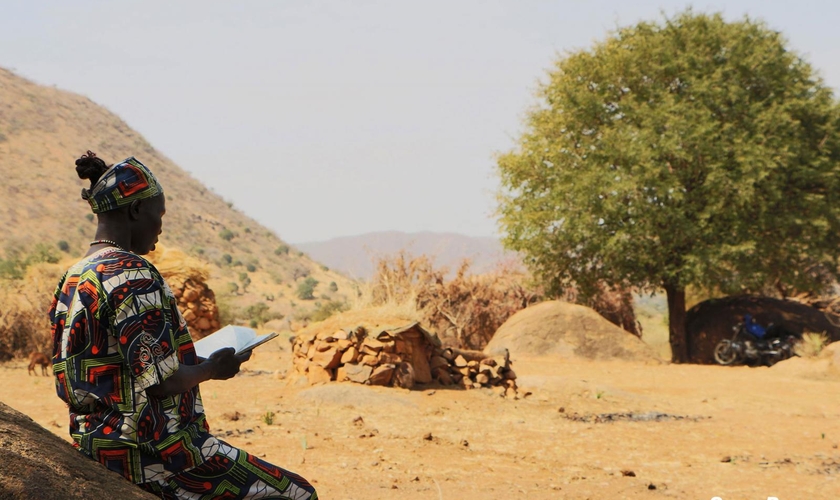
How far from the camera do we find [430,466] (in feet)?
23.8

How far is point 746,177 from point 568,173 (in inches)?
154

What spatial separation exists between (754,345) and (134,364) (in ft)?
58.4

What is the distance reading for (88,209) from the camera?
52.6 meters

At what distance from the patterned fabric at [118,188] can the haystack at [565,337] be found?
49.8ft

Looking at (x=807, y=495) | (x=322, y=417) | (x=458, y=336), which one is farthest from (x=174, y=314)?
(x=458, y=336)

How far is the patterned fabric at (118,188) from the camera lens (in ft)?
8.80

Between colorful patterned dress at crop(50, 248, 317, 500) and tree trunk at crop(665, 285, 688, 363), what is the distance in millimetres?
18693

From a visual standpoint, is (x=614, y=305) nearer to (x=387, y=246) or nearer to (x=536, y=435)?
(x=536, y=435)

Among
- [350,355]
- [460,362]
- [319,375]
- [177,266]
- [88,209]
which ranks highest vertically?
[88,209]

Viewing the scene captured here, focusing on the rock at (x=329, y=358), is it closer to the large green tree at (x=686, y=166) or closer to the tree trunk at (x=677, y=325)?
the large green tree at (x=686, y=166)

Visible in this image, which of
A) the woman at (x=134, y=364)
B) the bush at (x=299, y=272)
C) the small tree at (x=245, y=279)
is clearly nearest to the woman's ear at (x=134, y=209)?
the woman at (x=134, y=364)

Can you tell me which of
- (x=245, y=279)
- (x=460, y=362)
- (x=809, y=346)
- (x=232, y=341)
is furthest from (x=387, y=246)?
(x=232, y=341)

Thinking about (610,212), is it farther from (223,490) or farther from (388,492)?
(223,490)

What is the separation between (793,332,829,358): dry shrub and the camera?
17.0 m
